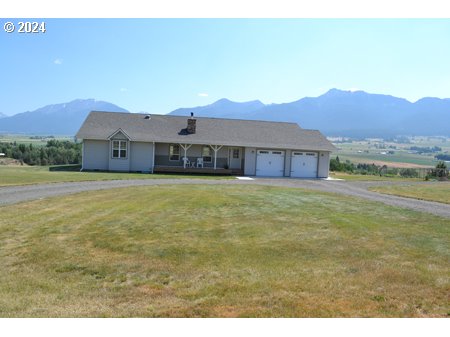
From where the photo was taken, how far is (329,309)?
5.74 m

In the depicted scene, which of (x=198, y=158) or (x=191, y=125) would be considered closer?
(x=198, y=158)

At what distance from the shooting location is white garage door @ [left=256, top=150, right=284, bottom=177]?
36.6 m

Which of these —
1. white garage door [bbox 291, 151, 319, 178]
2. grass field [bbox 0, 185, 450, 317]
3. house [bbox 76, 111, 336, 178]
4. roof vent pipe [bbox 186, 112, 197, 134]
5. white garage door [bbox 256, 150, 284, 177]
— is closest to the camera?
grass field [bbox 0, 185, 450, 317]

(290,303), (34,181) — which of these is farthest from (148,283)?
(34,181)

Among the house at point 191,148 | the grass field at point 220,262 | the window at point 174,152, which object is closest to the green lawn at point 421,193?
→ the grass field at point 220,262

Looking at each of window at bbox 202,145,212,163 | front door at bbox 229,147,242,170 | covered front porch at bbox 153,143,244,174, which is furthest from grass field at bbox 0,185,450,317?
front door at bbox 229,147,242,170

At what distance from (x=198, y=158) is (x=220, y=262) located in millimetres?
28428

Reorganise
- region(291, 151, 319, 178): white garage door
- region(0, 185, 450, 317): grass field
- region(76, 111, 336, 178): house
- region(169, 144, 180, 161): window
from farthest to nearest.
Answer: region(291, 151, 319, 178): white garage door, region(169, 144, 180, 161): window, region(76, 111, 336, 178): house, region(0, 185, 450, 317): grass field

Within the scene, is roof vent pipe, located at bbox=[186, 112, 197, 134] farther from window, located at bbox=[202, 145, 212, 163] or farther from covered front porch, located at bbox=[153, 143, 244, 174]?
window, located at bbox=[202, 145, 212, 163]

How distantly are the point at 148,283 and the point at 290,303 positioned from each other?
7.68ft

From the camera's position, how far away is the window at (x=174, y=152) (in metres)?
36.2

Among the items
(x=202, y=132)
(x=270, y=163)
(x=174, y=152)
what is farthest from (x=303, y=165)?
(x=174, y=152)

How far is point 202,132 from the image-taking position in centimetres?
3753

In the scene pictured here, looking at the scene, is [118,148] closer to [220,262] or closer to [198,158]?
[198,158]
